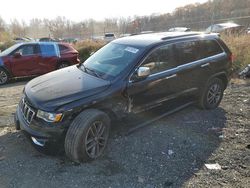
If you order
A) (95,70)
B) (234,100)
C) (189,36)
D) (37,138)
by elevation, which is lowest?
(234,100)

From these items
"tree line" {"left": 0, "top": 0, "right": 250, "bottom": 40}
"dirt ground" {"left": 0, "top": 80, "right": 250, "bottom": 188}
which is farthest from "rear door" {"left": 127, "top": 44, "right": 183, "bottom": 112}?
"tree line" {"left": 0, "top": 0, "right": 250, "bottom": 40}

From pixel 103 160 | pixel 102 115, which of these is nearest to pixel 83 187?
pixel 103 160

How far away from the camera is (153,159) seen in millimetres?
4312

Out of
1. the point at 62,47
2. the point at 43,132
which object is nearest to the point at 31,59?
the point at 62,47

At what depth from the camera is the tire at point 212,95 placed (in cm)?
604

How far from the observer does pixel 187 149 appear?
4605mm

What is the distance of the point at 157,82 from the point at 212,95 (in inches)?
75.9

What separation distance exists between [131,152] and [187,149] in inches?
35.8

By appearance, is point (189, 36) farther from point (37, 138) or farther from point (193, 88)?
point (37, 138)

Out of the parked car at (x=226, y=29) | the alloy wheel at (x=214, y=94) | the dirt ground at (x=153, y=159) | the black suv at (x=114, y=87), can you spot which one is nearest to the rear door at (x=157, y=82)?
the black suv at (x=114, y=87)

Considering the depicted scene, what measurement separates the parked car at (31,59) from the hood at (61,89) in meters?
6.49

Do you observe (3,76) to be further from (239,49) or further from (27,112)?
(239,49)

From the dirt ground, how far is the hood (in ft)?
2.47

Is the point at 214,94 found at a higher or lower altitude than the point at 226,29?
lower
